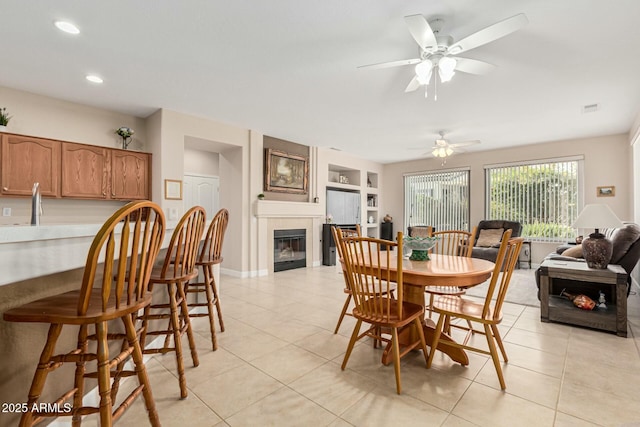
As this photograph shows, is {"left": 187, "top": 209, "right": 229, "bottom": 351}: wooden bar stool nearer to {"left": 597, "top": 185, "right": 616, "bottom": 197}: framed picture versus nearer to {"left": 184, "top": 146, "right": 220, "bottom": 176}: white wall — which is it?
{"left": 184, "top": 146, "right": 220, "bottom": 176}: white wall

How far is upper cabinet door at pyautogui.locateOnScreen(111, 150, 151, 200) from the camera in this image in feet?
13.1

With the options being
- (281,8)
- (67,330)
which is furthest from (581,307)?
(67,330)

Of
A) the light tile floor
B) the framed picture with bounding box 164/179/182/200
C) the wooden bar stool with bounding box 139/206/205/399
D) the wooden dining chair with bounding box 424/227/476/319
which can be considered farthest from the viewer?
the framed picture with bounding box 164/179/182/200

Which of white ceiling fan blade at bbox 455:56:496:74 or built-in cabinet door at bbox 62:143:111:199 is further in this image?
built-in cabinet door at bbox 62:143:111:199

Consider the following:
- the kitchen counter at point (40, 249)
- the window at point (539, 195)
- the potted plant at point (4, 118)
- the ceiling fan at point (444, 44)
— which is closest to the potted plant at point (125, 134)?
the potted plant at point (4, 118)

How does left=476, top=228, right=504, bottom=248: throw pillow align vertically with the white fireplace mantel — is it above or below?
below

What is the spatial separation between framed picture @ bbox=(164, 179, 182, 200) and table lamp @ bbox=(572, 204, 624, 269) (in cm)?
485

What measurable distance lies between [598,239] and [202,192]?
6095 millimetres

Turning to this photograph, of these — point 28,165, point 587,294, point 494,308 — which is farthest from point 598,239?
point 28,165

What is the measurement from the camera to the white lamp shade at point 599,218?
9.25 feet

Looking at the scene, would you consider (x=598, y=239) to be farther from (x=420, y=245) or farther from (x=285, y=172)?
(x=285, y=172)

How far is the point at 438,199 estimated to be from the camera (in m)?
7.33

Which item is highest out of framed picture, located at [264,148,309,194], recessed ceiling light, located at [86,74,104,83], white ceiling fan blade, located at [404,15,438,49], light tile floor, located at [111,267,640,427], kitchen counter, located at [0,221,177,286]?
recessed ceiling light, located at [86,74,104,83]

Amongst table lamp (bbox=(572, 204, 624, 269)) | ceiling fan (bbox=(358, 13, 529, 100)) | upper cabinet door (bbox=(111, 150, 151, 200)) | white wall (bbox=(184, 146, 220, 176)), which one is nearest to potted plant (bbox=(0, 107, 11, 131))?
upper cabinet door (bbox=(111, 150, 151, 200))
